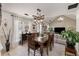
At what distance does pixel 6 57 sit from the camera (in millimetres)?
1846

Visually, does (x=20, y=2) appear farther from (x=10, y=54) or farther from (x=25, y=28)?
(x=10, y=54)

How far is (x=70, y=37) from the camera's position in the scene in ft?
5.93

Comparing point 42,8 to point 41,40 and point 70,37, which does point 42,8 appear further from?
point 70,37

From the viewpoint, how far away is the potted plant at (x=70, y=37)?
1.78m

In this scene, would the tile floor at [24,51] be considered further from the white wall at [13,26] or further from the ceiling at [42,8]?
the ceiling at [42,8]

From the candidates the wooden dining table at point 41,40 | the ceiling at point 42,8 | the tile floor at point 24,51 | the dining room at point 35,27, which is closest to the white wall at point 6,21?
the dining room at point 35,27

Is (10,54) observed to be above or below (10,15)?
below

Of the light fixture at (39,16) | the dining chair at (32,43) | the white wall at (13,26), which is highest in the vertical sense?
the light fixture at (39,16)

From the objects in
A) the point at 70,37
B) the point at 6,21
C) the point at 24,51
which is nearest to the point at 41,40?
the point at 24,51

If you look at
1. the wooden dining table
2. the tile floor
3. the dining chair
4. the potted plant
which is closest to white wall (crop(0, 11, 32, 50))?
the tile floor

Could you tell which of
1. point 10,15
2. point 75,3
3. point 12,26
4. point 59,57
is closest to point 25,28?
point 12,26

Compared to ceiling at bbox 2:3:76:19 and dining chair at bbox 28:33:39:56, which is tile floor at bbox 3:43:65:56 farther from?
ceiling at bbox 2:3:76:19

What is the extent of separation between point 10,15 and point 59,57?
1.20 meters

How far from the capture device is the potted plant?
1780 mm
